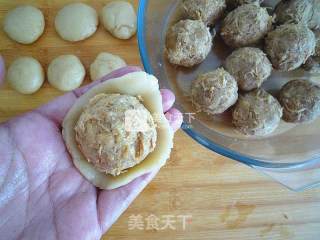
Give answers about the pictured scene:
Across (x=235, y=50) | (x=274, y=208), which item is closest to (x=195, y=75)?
(x=235, y=50)

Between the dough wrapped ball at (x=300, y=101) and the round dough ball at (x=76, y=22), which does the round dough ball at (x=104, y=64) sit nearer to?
the round dough ball at (x=76, y=22)

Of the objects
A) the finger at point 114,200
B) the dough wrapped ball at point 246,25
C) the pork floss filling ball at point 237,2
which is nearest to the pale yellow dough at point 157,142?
the finger at point 114,200

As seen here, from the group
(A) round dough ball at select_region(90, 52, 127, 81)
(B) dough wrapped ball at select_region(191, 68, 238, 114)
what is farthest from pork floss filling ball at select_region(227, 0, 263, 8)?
(A) round dough ball at select_region(90, 52, 127, 81)

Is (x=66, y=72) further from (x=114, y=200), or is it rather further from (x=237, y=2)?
(x=237, y=2)

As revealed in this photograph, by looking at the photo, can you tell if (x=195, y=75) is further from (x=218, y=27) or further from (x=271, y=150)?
(x=271, y=150)

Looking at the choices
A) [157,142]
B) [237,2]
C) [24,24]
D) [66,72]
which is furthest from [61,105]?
[237,2]
